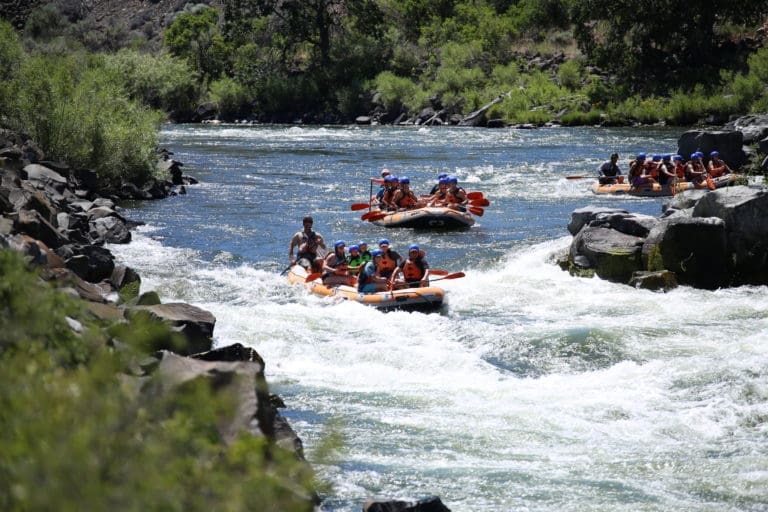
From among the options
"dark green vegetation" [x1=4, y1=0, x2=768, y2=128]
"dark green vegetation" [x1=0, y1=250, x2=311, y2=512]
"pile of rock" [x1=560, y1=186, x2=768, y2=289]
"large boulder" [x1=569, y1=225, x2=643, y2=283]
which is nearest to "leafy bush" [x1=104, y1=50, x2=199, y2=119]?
"dark green vegetation" [x1=4, y1=0, x2=768, y2=128]

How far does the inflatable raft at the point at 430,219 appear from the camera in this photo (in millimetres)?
20828

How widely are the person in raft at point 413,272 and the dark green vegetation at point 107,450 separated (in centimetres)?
1057

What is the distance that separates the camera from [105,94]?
23922 mm

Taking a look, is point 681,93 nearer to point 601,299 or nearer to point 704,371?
point 601,299

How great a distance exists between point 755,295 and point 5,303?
11.8 meters

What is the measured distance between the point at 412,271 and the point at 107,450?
12.0m

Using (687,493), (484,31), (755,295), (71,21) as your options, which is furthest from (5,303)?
(71,21)

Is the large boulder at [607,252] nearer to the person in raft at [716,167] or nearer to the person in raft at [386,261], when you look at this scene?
the person in raft at [386,261]

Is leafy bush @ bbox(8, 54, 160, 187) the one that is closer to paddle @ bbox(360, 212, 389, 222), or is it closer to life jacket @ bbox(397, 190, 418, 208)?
paddle @ bbox(360, 212, 389, 222)

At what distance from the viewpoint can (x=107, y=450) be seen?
3.26 meters

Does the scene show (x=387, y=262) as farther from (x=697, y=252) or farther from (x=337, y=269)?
(x=697, y=252)

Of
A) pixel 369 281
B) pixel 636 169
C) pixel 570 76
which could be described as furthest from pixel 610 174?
pixel 570 76

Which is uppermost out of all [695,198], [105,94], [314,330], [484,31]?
[484,31]

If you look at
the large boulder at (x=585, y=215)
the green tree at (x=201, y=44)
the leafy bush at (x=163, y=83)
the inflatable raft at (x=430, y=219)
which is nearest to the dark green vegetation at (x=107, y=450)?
the large boulder at (x=585, y=215)
